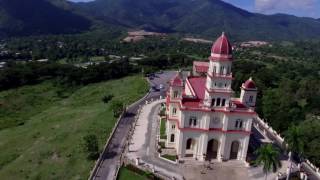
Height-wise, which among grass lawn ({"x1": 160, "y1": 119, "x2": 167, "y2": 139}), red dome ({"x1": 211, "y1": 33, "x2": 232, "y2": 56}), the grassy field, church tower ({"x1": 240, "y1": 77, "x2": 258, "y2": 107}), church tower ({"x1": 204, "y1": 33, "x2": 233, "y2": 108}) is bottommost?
the grassy field

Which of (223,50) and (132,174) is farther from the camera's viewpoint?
(223,50)

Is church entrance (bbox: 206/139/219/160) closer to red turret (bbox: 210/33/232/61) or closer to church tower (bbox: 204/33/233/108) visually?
church tower (bbox: 204/33/233/108)

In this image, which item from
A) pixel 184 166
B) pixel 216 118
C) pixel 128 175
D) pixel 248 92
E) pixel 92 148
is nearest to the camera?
pixel 128 175

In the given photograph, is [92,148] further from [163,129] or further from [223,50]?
[223,50]

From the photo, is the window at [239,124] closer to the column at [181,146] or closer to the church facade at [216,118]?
the church facade at [216,118]

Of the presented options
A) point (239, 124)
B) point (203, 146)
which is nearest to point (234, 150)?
point (239, 124)

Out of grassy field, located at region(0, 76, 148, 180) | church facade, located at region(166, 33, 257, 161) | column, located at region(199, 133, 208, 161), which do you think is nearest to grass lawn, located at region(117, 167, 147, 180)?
grassy field, located at region(0, 76, 148, 180)

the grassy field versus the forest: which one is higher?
the forest

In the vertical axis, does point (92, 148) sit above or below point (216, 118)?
below
